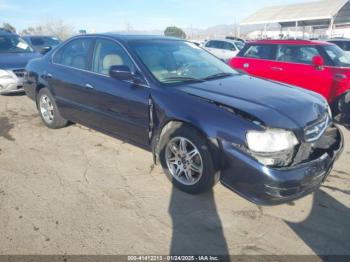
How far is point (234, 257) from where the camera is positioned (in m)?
2.57

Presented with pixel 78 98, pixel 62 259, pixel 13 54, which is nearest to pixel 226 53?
pixel 13 54

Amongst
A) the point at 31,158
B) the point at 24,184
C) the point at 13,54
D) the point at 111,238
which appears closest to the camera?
the point at 111,238

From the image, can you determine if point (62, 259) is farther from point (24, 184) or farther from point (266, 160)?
point (266, 160)

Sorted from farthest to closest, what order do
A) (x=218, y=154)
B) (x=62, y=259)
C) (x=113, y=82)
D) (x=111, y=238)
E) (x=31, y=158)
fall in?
1. (x=31, y=158)
2. (x=113, y=82)
3. (x=218, y=154)
4. (x=111, y=238)
5. (x=62, y=259)

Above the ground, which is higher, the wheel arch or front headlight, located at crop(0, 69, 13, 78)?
front headlight, located at crop(0, 69, 13, 78)

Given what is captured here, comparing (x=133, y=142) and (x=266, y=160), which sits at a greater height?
(x=266, y=160)

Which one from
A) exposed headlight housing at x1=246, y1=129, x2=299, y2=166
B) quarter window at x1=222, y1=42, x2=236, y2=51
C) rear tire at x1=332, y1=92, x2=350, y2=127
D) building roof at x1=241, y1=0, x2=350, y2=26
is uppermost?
building roof at x1=241, y1=0, x2=350, y2=26

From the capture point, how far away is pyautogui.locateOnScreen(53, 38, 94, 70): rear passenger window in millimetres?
4574

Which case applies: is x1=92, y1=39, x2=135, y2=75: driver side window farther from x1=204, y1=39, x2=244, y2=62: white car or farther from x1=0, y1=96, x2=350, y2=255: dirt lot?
x1=204, y1=39, x2=244, y2=62: white car

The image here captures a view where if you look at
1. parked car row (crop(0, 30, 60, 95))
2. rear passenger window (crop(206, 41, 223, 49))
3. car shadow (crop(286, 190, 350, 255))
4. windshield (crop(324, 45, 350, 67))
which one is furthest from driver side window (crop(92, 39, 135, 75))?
rear passenger window (crop(206, 41, 223, 49))

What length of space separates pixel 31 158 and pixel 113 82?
5.26 feet

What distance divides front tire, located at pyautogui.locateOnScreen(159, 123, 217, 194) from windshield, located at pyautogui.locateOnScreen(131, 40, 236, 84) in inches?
26.7

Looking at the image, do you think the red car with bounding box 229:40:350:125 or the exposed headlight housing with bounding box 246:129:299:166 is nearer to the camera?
the exposed headlight housing with bounding box 246:129:299:166

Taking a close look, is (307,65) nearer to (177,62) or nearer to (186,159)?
(177,62)
